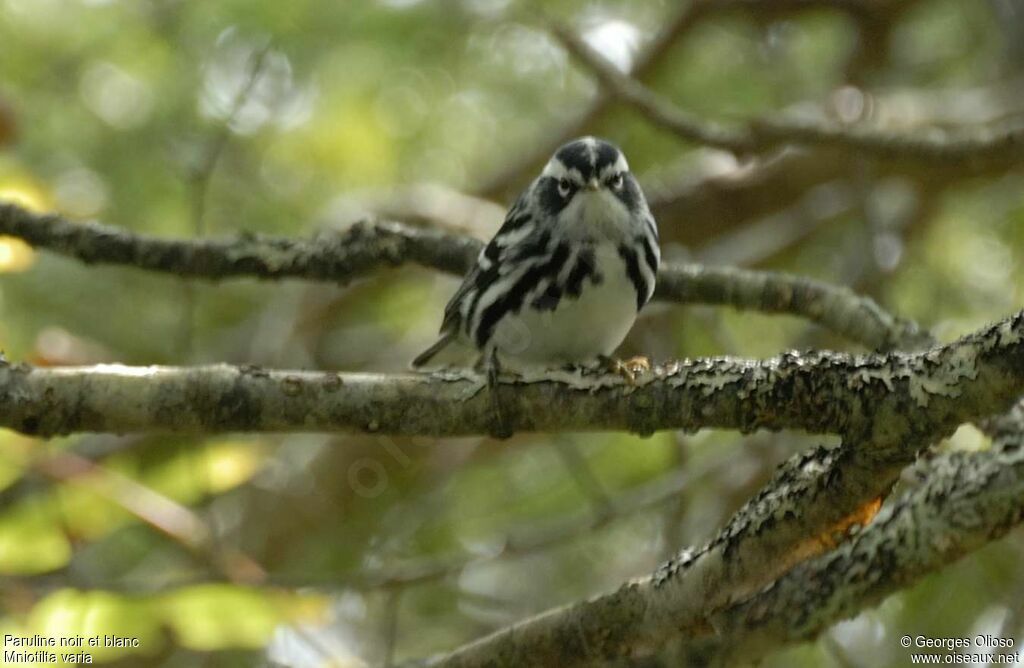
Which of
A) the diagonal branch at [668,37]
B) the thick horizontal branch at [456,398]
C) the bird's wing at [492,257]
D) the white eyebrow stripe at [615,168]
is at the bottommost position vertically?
the thick horizontal branch at [456,398]

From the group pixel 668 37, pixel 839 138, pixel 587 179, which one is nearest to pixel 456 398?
pixel 587 179

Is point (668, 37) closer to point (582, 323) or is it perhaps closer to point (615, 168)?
point (615, 168)

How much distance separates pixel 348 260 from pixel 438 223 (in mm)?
1830

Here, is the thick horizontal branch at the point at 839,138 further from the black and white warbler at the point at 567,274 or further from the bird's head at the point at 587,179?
the black and white warbler at the point at 567,274

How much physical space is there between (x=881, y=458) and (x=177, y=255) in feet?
6.94

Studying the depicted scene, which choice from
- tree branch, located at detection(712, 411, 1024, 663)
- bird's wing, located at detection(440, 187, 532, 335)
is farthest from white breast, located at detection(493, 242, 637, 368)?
tree branch, located at detection(712, 411, 1024, 663)

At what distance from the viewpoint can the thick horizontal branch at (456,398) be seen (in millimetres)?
2506

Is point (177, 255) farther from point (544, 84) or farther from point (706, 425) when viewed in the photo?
point (544, 84)

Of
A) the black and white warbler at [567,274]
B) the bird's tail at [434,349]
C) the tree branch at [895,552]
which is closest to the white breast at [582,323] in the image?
the black and white warbler at [567,274]

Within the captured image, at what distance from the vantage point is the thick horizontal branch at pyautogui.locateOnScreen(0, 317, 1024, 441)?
251 centimetres

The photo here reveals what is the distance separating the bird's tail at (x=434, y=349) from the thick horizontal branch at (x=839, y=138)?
1184 millimetres

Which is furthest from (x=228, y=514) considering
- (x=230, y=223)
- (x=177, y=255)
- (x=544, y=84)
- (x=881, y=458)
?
(x=881, y=458)

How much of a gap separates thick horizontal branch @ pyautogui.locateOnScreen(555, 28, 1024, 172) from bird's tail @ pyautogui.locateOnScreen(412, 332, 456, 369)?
1.18 m

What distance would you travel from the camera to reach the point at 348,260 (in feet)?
11.9
